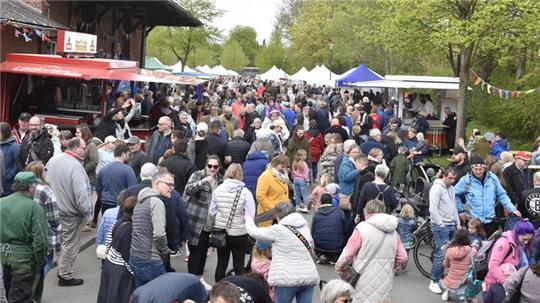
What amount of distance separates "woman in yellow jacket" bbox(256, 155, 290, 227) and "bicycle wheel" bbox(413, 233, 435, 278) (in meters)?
2.13

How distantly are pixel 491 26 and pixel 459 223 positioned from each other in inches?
520

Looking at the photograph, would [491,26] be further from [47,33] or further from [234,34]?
[234,34]

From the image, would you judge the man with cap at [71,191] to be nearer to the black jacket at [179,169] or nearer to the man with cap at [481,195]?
the black jacket at [179,169]

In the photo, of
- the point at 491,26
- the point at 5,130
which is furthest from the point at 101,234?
the point at 491,26

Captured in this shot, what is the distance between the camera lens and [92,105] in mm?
18766

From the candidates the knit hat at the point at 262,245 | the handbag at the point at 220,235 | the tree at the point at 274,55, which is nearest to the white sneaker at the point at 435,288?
the handbag at the point at 220,235

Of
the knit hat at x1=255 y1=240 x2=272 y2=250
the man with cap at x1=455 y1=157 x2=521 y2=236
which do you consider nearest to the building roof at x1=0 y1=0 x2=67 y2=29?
the knit hat at x1=255 y1=240 x2=272 y2=250

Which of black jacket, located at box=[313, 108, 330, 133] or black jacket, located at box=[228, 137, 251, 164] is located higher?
black jacket, located at box=[313, 108, 330, 133]

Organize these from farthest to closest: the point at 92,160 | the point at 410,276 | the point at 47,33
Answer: the point at 47,33
the point at 92,160
the point at 410,276

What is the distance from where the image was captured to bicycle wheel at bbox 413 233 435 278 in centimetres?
1012

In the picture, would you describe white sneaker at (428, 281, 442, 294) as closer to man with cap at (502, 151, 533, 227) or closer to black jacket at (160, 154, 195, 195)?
man with cap at (502, 151, 533, 227)

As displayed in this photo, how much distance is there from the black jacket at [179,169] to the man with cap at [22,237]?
281 cm

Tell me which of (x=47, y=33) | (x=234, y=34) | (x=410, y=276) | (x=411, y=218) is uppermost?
(x=234, y=34)

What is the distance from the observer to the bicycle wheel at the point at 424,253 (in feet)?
33.2
